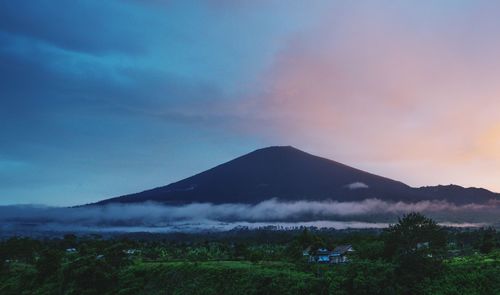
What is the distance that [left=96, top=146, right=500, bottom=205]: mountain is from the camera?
5487 inches

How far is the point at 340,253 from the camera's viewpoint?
50688 mm

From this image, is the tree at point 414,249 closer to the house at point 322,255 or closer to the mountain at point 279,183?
the house at point 322,255

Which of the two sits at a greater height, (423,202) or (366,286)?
(423,202)

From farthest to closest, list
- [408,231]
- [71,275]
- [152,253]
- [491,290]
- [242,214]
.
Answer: [242,214], [152,253], [71,275], [408,231], [491,290]

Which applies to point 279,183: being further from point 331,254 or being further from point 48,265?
point 48,265

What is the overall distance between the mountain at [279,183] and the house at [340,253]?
3140 inches

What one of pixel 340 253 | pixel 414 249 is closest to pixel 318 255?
pixel 340 253

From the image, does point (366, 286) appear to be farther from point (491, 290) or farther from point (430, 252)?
point (491, 290)

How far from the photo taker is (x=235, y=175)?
6304 inches

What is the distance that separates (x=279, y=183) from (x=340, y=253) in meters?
101

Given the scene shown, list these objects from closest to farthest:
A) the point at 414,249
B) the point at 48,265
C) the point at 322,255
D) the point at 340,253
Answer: the point at 414,249 → the point at 48,265 → the point at 340,253 → the point at 322,255

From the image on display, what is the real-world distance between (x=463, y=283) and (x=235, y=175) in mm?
133445

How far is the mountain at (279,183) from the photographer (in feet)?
457

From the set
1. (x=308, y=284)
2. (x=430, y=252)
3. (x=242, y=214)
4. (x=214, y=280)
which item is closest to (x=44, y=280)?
(x=214, y=280)
